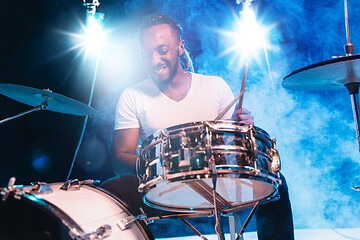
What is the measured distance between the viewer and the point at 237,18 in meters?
2.48

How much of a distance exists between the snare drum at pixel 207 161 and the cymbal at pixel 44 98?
65 centimetres

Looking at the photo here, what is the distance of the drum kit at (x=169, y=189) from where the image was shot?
2.69ft

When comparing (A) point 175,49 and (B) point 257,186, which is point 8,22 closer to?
(A) point 175,49

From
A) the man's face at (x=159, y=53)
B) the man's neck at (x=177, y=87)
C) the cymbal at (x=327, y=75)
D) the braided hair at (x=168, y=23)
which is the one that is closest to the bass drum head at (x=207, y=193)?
the cymbal at (x=327, y=75)

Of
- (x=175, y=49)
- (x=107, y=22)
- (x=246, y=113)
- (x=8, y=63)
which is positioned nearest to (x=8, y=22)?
(x=8, y=63)

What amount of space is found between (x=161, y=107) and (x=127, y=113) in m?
0.21

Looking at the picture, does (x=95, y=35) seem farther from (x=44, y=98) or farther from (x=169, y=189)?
(x=169, y=189)

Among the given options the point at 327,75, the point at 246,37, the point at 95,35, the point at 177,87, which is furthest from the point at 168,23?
the point at 327,75

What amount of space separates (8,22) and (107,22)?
686mm

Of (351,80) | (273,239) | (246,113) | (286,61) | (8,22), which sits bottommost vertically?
(273,239)

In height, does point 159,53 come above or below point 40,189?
above

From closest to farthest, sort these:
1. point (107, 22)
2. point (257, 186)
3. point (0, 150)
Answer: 1. point (257, 186)
2. point (0, 150)
3. point (107, 22)

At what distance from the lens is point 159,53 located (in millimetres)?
1957

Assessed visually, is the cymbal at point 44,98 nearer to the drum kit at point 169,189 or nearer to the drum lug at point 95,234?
the drum kit at point 169,189
